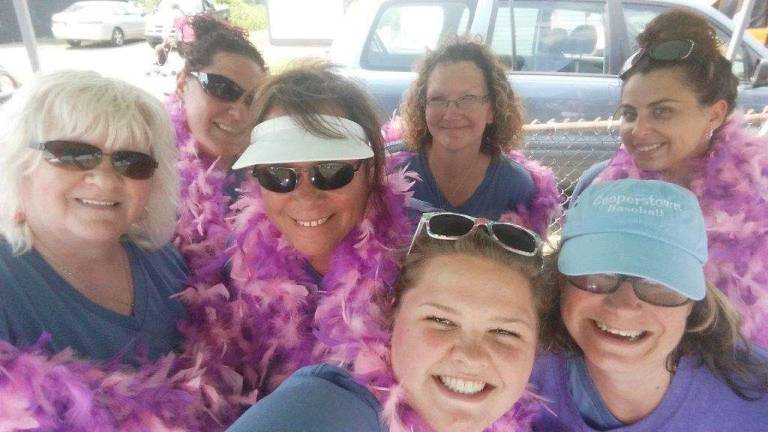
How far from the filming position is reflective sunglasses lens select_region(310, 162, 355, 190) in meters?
1.52

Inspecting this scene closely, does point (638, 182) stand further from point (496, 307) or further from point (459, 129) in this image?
point (459, 129)

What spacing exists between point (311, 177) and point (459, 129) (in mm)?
1028

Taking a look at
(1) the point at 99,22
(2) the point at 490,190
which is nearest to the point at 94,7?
(1) the point at 99,22

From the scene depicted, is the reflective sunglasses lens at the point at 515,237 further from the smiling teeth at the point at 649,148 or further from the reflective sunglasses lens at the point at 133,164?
the smiling teeth at the point at 649,148

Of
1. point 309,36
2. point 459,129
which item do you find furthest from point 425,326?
point 309,36

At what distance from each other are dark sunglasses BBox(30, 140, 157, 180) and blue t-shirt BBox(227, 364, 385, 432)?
0.75 meters

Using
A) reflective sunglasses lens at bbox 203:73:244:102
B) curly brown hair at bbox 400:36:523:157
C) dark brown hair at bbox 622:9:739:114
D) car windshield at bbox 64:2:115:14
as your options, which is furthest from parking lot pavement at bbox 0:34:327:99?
dark brown hair at bbox 622:9:739:114

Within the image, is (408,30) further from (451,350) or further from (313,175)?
(451,350)

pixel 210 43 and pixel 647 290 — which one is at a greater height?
pixel 210 43

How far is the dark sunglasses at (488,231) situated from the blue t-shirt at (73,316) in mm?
802

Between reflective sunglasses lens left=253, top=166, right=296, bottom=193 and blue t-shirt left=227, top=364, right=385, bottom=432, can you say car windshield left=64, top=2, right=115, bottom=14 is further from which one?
blue t-shirt left=227, top=364, right=385, bottom=432

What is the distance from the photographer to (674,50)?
1983 millimetres

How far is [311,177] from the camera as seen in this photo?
153cm

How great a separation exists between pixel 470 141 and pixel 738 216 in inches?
41.8
